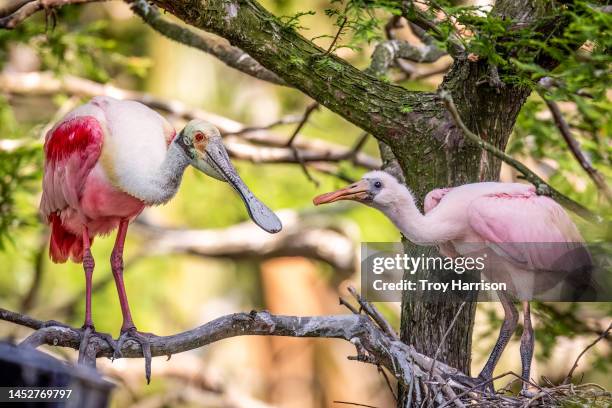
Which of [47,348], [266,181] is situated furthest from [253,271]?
[47,348]

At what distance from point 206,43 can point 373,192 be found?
1.85 meters

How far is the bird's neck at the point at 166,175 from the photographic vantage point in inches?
183

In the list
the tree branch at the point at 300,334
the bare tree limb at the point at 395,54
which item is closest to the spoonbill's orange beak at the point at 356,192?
the tree branch at the point at 300,334

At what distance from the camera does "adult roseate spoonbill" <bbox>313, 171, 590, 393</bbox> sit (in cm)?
437

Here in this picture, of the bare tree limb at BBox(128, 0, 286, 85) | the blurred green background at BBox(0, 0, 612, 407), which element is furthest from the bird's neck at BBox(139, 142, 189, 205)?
the blurred green background at BBox(0, 0, 612, 407)

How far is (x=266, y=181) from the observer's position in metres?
11.2

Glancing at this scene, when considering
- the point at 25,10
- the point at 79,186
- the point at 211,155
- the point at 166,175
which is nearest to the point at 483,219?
the point at 211,155

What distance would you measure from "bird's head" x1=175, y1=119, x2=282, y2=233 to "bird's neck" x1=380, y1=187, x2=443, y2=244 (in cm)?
55

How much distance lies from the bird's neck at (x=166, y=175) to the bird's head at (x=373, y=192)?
0.68 m

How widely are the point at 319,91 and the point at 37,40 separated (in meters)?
3.67

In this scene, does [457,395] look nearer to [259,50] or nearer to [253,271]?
[259,50]

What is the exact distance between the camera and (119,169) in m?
4.75

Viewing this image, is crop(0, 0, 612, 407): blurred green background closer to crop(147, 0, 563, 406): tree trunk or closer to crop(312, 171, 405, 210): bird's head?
crop(147, 0, 563, 406): tree trunk

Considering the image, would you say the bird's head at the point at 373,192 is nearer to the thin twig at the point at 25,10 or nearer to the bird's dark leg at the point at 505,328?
the bird's dark leg at the point at 505,328
